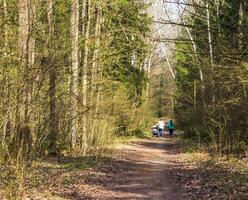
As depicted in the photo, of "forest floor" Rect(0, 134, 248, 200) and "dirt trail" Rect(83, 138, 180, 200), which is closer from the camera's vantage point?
"forest floor" Rect(0, 134, 248, 200)

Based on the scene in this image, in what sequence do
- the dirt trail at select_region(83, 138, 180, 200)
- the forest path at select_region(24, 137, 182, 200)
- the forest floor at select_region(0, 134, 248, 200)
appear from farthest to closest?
the dirt trail at select_region(83, 138, 180, 200) → the forest path at select_region(24, 137, 182, 200) → the forest floor at select_region(0, 134, 248, 200)

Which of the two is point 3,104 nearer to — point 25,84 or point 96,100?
point 25,84

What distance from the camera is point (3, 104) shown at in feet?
24.2

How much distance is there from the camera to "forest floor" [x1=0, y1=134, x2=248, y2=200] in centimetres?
1081

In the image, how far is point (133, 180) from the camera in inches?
544

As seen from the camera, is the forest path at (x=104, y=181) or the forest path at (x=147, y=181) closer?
→ the forest path at (x=104, y=181)

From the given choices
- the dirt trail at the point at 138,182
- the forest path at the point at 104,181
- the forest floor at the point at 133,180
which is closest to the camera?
the forest floor at the point at 133,180

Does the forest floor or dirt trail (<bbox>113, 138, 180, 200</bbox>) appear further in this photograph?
dirt trail (<bbox>113, 138, 180, 200</bbox>)

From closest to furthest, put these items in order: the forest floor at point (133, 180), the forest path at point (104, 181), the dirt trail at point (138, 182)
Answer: the forest floor at point (133, 180), the forest path at point (104, 181), the dirt trail at point (138, 182)

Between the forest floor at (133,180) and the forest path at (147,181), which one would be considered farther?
the forest path at (147,181)

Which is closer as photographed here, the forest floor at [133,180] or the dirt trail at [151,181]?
the forest floor at [133,180]

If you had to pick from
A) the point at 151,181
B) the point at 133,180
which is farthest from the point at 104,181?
the point at 151,181

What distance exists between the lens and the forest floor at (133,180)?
1081 centimetres

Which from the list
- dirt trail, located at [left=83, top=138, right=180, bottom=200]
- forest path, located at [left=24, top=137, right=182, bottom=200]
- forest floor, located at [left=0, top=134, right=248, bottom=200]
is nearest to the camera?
forest floor, located at [left=0, top=134, right=248, bottom=200]
